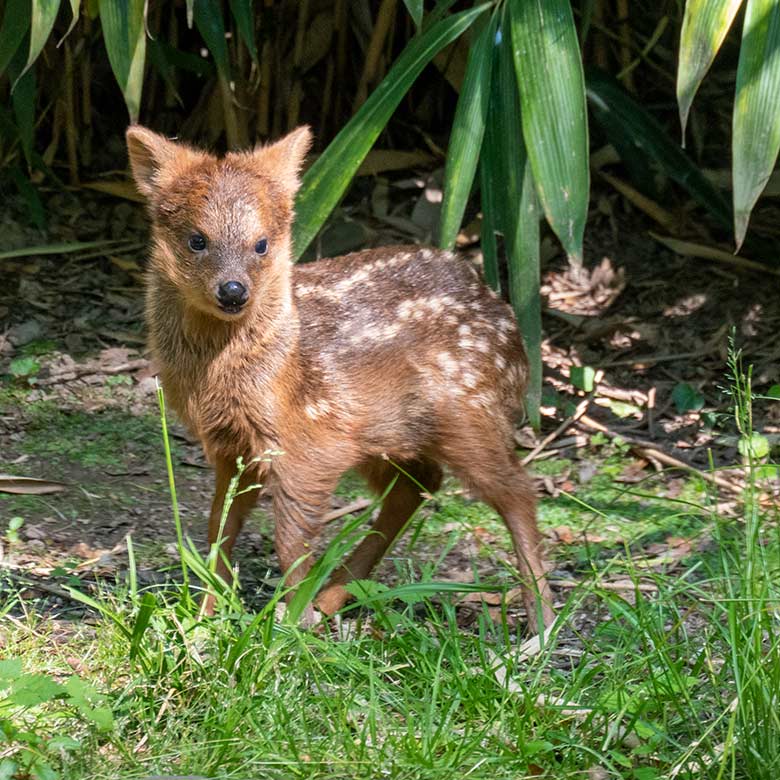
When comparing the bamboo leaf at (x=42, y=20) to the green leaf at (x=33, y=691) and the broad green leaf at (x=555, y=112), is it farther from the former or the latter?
the green leaf at (x=33, y=691)

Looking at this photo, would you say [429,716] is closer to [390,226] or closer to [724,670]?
[724,670]

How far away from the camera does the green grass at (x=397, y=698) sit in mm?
2717

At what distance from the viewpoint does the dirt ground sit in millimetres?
4512

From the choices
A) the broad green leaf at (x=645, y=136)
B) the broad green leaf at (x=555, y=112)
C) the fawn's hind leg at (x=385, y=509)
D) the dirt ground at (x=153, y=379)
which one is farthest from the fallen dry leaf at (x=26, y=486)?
the broad green leaf at (x=645, y=136)

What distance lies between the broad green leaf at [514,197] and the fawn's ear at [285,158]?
2.17ft

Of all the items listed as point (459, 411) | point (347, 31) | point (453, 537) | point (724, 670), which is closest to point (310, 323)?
point (459, 411)

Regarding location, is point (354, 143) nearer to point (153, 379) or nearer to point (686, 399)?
point (153, 379)

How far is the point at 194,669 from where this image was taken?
2.96 meters

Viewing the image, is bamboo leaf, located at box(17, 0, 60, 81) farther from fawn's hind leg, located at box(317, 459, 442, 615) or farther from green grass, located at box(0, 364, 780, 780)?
green grass, located at box(0, 364, 780, 780)

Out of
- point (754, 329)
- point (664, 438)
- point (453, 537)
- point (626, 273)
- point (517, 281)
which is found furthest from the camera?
point (626, 273)

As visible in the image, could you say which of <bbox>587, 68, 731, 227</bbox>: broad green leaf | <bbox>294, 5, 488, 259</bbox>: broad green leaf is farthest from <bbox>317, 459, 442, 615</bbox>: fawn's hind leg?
<bbox>587, 68, 731, 227</bbox>: broad green leaf

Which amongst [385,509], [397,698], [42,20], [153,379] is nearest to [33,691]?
[397,698]

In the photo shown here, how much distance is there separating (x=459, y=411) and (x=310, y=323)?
1.70ft

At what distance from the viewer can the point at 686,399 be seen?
5.32m
